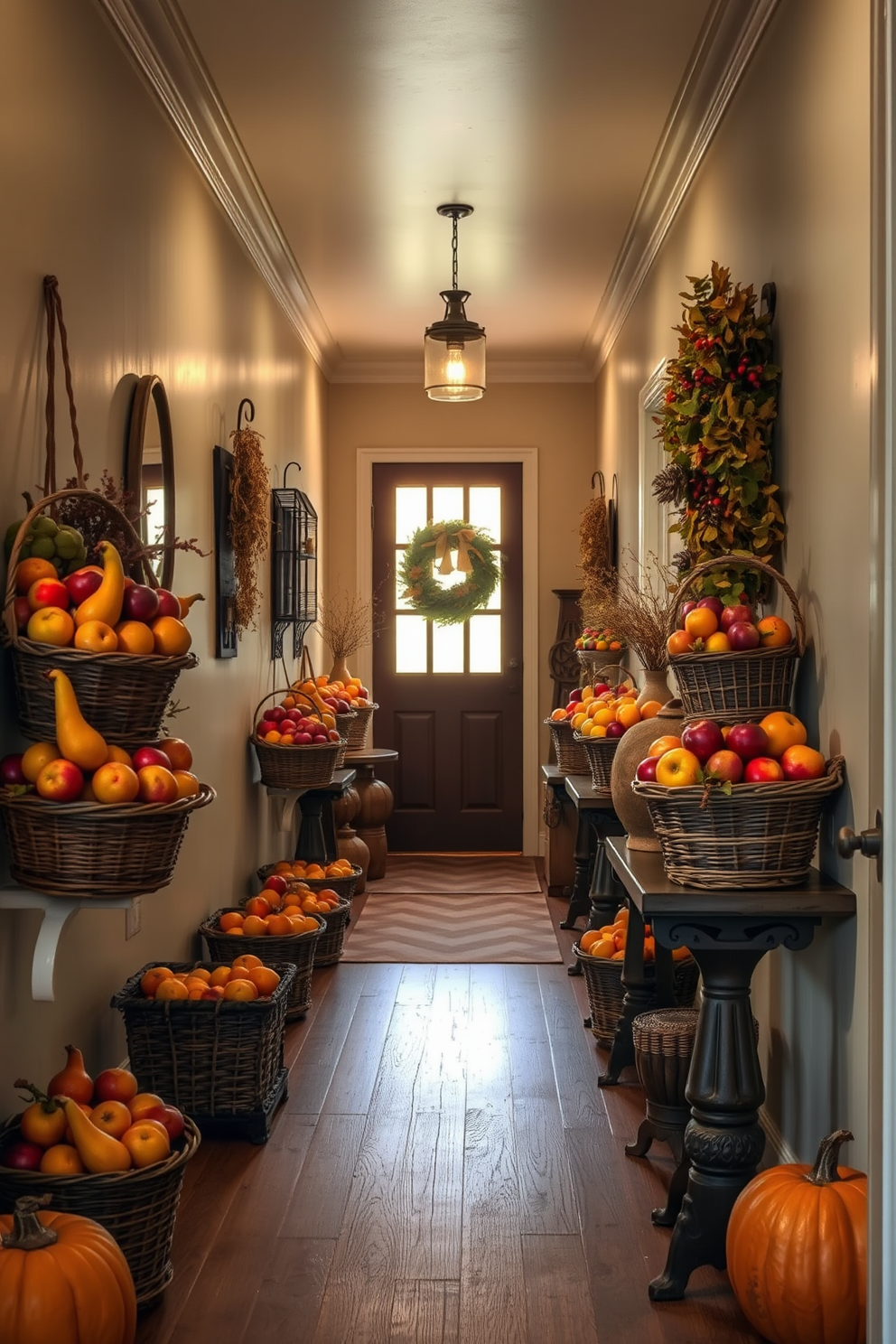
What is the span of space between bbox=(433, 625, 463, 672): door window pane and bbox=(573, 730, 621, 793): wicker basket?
3.22m

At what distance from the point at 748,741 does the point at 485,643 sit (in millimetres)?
5284

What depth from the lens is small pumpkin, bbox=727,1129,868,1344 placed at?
6.87ft

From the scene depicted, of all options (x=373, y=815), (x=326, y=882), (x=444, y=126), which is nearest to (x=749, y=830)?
(x=444, y=126)

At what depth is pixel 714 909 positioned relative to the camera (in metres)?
2.42

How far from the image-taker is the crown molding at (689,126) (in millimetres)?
3242

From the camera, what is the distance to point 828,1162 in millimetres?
2180

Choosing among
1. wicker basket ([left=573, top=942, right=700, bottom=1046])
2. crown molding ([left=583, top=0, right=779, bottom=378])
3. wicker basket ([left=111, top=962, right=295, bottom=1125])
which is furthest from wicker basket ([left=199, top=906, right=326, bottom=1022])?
crown molding ([left=583, top=0, right=779, bottom=378])

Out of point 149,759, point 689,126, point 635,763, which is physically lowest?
point 635,763

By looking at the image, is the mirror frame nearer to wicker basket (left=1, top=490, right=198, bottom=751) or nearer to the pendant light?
wicker basket (left=1, top=490, right=198, bottom=751)

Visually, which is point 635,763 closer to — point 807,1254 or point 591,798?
point 591,798

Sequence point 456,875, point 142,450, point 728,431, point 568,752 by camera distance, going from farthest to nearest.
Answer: point 456,875 < point 568,752 < point 142,450 < point 728,431

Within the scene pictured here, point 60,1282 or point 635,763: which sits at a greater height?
point 635,763

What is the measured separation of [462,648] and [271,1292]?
217 inches

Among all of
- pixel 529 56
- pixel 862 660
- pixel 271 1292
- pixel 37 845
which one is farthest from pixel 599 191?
pixel 271 1292
